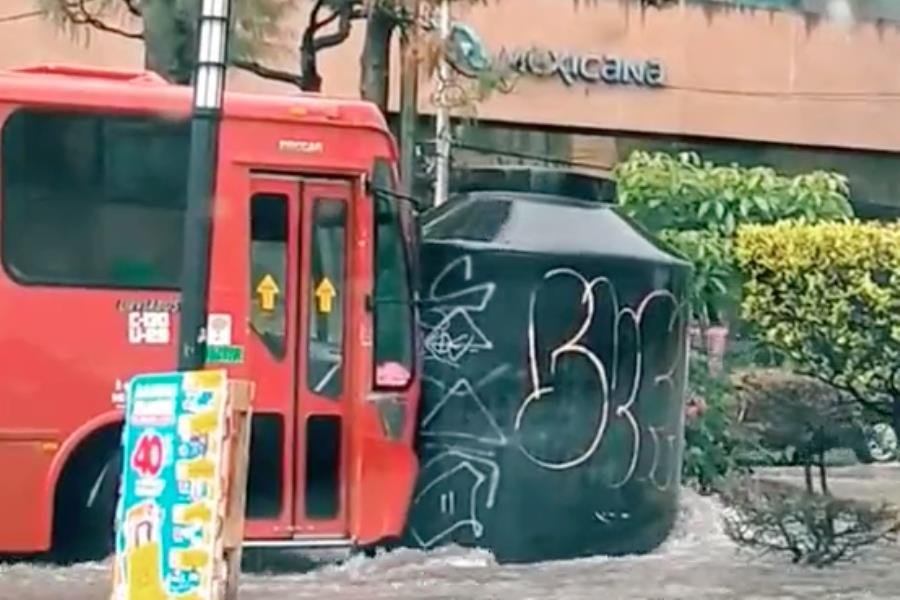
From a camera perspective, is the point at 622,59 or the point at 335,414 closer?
the point at 335,414

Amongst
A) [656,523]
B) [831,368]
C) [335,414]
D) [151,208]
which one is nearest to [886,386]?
[831,368]

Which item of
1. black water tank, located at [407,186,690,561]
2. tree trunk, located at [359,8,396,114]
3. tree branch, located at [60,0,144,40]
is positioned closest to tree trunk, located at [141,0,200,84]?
tree branch, located at [60,0,144,40]

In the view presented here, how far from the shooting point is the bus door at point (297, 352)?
12.8 metres

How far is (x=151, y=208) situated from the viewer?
41.5 feet

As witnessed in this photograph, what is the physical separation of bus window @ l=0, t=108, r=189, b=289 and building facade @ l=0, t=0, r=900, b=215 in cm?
1655

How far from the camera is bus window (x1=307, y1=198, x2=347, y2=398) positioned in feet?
42.3

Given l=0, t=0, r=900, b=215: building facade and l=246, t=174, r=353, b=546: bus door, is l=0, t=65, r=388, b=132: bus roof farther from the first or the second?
l=0, t=0, r=900, b=215: building facade

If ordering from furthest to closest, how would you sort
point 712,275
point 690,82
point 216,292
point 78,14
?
point 690,82 → point 712,275 → point 78,14 → point 216,292

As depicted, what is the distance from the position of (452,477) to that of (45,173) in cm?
335

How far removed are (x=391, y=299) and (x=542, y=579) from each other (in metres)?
2.03

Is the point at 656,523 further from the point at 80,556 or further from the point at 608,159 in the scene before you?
the point at 608,159

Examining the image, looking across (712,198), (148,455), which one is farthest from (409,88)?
(148,455)

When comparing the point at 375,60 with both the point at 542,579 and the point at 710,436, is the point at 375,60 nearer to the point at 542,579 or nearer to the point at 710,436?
the point at 710,436

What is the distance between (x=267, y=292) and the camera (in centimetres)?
1278
